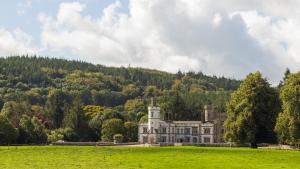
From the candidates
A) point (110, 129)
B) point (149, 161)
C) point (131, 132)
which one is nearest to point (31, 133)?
point (110, 129)

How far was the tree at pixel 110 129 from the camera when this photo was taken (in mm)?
108956

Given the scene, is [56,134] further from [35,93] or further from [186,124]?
[35,93]

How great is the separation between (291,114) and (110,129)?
51754 mm

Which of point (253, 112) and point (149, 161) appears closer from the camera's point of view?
point (149, 161)

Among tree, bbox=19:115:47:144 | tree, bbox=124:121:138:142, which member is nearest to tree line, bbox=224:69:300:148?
tree, bbox=19:115:47:144

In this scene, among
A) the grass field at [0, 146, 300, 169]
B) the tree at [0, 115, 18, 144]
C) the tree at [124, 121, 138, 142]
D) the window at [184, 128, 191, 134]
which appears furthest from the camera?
the tree at [124, 121, 138, 142]

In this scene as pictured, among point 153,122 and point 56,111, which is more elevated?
point 56,111

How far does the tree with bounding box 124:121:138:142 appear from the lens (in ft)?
374

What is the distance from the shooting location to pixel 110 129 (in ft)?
359

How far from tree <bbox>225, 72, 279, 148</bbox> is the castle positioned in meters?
35.1

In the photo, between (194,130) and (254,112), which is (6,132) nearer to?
(254,112)

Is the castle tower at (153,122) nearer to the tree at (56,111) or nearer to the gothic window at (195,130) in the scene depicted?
the gothic window at (195,130)

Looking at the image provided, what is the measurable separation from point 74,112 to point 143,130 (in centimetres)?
1455

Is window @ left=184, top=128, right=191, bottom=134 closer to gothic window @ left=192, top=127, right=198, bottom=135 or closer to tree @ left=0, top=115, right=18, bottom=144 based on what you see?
gothic window @ left=192, top=127, right=198, bottom=135
